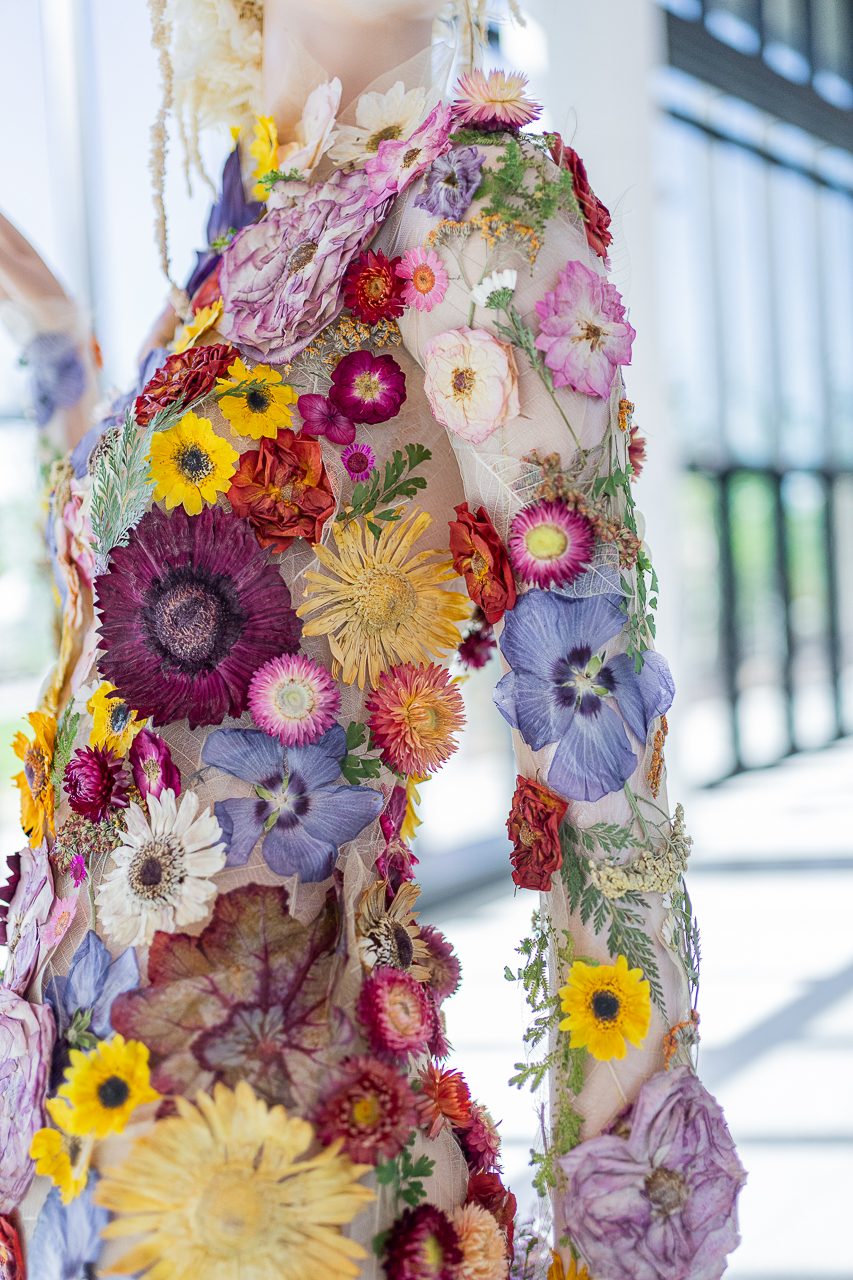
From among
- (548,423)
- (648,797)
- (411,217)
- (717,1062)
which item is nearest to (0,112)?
(411,217)

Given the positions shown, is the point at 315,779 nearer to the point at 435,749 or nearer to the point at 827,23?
the point at 435,749

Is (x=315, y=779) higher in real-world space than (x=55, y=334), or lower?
lower

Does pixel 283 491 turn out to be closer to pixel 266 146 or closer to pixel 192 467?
pixel 192 467

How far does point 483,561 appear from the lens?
2.62 feet

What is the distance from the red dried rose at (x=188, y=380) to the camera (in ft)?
2.83

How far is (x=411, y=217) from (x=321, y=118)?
0.60 feet

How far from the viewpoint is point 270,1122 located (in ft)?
2.19

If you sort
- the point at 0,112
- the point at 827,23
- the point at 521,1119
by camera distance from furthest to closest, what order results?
the point at 827,23 < the point at 0,112 < the point at 521,1119

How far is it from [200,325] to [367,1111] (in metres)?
0.63

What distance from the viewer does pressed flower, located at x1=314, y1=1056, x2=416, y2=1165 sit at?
681mm

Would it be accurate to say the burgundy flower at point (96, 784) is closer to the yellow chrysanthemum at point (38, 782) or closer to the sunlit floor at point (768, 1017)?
the yellow chrysanthemum at point (38, 782)

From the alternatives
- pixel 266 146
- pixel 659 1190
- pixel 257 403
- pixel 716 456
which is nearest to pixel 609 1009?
pixel 659 1190

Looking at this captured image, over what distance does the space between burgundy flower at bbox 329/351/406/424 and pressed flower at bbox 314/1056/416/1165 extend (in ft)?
1.45

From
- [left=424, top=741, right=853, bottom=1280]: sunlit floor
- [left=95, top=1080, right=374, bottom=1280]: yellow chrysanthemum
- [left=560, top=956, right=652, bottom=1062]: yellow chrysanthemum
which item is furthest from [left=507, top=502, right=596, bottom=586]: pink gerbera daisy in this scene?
[left=424, top=741, right=853, bottom=1280]: sunlit floor
